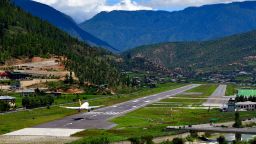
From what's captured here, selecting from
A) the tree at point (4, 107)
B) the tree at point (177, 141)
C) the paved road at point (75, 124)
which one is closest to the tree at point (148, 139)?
the tree at point (177, 141)

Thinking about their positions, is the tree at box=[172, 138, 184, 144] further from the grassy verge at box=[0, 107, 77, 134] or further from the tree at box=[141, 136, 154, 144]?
the grassy verge at box=[0, 107, 77, 134]

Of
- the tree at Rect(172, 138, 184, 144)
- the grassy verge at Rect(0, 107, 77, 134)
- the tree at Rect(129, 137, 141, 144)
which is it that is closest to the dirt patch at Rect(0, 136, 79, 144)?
the grassy verge at Rect(0, 107, 77, 134)

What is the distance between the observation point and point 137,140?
382 ft

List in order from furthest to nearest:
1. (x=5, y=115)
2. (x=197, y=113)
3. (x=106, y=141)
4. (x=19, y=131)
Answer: (x=197, y=113) → (x=5, y=115) → (x=19, y=131) → (x=106, y=141)

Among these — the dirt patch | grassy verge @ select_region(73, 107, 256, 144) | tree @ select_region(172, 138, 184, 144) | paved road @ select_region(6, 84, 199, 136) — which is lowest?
the dirt patch

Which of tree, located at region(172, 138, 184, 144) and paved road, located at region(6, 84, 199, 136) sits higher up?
tree, located at region(172, 138, 184, 144)

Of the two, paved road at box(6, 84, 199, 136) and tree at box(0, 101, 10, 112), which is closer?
paved road at box(6, 84, 199, 136)

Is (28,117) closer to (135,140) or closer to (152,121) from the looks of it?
(152,121)

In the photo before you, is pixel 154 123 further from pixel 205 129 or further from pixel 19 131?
pixel 19 131

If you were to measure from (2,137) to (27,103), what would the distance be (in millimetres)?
63654

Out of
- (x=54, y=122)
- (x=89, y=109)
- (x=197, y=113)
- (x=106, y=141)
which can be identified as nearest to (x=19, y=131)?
(x=54, y=122)

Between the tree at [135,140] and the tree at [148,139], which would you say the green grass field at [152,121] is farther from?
the tree at [148,139]

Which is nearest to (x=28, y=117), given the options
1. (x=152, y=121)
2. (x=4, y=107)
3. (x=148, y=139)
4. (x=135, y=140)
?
(x=4, y=107)

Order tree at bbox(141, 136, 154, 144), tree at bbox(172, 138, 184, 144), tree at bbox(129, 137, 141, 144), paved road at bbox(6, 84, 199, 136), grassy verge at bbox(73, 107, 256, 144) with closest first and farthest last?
tree at bbox(129, 137, 141, 144) < tree at bbox(141, 136, 154, 144) < tree at bbox(172, 138, 184, 144) < grassy verge at bbox(73, 107, 256, 144) < paved road at bbox(6, 84, 199, 136)
